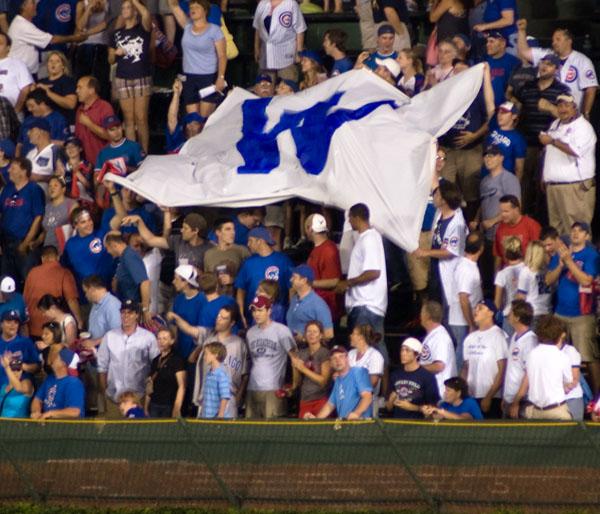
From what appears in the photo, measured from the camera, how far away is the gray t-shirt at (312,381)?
15797 mm

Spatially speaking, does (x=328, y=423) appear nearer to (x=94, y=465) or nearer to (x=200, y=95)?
(x=94, y=465)

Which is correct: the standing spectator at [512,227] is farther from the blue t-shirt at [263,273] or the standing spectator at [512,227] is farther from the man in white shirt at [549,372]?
the blue t-shirt at [263,273]

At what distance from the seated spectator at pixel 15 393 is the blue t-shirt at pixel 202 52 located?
469cm

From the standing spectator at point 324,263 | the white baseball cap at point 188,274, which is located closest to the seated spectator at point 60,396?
the white baseball cap at point 188,274

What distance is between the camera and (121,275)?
57.2 ft

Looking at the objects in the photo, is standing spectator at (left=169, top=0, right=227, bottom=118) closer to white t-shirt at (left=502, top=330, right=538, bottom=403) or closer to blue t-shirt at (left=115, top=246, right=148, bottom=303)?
blue t-shirt at (left=115, top=246, right=148, bottom=303)

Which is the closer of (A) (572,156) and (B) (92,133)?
(A) (572,156)

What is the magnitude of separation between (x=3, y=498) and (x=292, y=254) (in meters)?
4.13

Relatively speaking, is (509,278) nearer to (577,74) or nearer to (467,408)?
(467,408)

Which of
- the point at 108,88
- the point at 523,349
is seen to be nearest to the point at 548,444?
the point at 523,349

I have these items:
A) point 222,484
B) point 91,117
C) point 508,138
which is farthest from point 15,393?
point 508,138

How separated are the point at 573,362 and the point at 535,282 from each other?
4.17 feet

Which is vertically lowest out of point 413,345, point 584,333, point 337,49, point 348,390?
point 348,390

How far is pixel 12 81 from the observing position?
20547 millimetres
